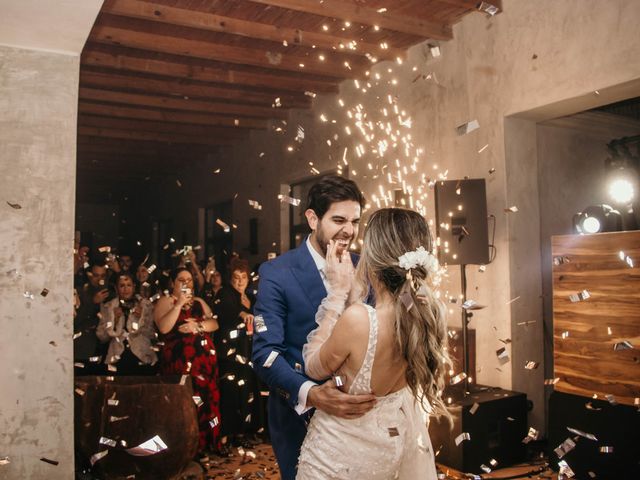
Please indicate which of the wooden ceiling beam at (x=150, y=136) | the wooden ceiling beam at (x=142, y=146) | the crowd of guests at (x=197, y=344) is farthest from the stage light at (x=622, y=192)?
the wooden ceiling beam at (x=142, y=146)

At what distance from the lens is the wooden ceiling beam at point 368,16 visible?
4711mm

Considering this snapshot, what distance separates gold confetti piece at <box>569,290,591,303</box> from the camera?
4.28 metres

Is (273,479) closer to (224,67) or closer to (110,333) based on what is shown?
(110,333)

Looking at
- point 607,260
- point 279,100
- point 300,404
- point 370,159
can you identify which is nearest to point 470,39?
point 370,159

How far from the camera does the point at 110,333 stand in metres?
5.25

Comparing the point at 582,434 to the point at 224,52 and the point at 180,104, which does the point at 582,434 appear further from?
the point at 180,104

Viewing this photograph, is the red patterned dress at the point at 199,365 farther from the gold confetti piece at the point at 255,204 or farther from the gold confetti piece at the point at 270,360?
the gold confetti piece at the point at 255,204

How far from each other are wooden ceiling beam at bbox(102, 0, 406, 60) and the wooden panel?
8.52ft

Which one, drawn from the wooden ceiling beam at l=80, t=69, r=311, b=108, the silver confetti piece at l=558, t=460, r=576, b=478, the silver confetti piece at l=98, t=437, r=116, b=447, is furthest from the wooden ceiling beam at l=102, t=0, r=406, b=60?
the silver confetti piece at l=558, t=460, r=576, b=478

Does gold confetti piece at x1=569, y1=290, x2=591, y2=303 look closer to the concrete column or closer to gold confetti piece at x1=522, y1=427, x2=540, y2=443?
gold confetti piece at x1=522, y1=427, x2=540, y2=443

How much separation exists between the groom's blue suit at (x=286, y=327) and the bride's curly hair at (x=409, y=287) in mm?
342

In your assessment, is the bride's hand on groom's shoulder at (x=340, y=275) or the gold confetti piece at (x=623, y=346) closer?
the bride's hand on groom's shoulder at (x=340, y=275)

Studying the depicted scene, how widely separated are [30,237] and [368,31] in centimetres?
337

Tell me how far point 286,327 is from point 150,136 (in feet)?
25.1
